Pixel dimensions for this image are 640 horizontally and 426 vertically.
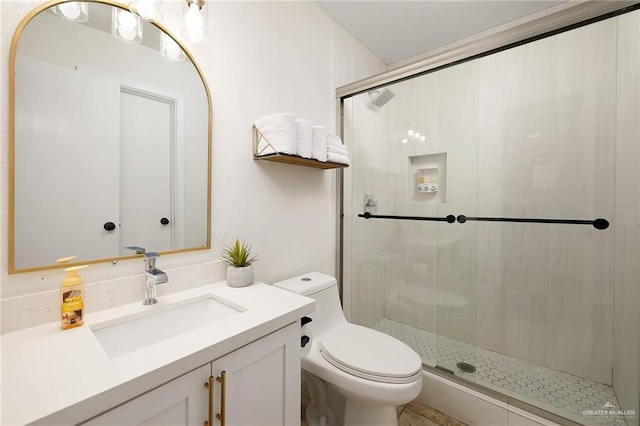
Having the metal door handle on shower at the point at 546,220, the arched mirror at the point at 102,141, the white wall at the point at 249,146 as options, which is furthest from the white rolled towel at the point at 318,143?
the metal door handle on shower at the point at 546,220

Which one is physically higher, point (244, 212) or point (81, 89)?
point (81, 89)

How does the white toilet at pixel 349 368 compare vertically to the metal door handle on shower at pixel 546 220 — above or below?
below

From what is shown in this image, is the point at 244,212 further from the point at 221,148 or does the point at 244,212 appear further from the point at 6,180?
the point at 6,180

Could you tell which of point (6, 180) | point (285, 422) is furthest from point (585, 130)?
point (6, 180)

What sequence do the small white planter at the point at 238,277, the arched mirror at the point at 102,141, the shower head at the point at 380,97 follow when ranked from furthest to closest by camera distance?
1. the shower head at the point at 380,97
2. the small white planter at the point at 238,277
3. the arched mirror at the point at 102,141

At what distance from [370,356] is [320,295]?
0.40 m

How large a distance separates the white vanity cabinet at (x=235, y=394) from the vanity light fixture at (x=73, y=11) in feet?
3.77

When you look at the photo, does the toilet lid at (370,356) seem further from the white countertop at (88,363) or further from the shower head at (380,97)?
the shower head at (380,97)

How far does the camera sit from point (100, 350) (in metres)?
0.67

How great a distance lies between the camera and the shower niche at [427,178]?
189 centimetres

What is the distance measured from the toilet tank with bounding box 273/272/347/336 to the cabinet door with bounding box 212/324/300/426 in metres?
0.48

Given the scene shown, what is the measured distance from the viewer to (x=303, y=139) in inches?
53.6

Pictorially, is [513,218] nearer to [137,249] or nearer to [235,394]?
[235,394]

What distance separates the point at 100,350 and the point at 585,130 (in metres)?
2.40
